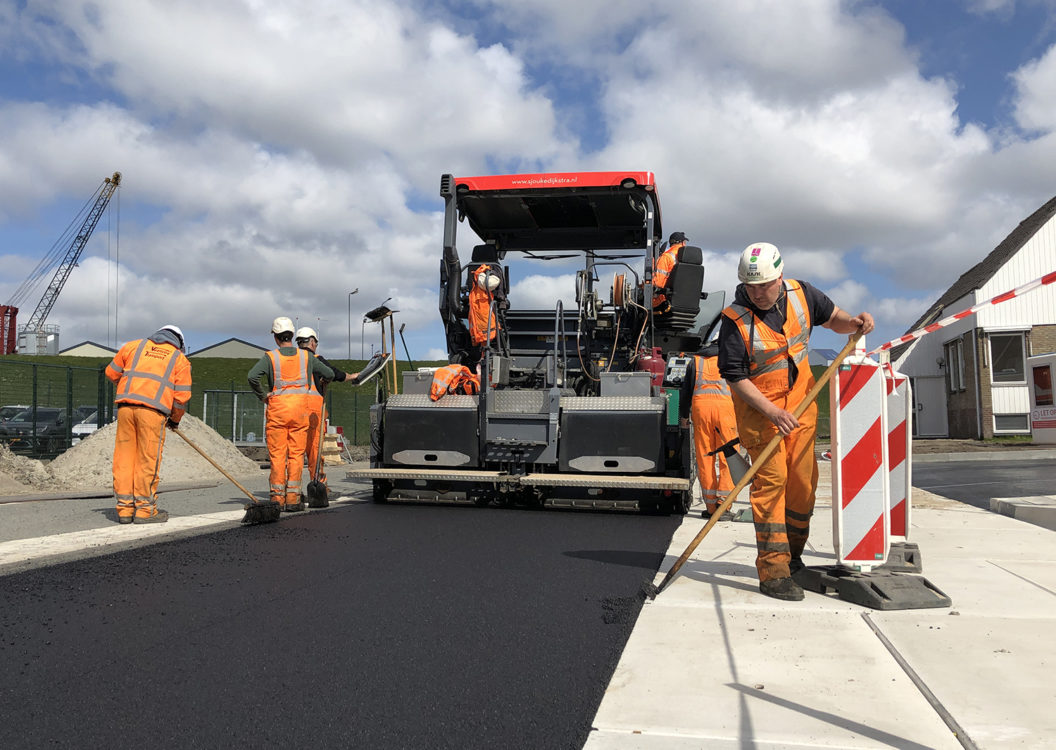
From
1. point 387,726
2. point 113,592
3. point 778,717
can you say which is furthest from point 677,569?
point 113,592

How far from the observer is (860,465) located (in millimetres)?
4348

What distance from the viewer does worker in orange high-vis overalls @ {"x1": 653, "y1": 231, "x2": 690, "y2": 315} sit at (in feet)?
27.9

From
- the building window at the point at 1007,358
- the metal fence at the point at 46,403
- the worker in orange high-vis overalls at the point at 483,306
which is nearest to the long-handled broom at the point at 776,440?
the worker in orange high-vis overalls at the point at 483,306

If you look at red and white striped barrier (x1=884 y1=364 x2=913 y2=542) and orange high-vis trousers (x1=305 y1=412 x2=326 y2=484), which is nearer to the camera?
red and white striped barrier (x1=884 y1=364 x2=913 y2=542)

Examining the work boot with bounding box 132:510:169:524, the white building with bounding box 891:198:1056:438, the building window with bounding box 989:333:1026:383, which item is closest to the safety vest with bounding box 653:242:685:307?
the work boot with bounding box 132:510:169:524

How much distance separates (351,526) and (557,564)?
234 cm

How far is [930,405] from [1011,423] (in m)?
5.20

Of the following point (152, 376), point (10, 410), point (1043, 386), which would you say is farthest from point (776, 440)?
point (1043, 386)

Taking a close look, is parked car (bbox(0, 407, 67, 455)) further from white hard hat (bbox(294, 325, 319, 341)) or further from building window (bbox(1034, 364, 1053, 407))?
building window (bbox(1034, 364, 1053, 407))

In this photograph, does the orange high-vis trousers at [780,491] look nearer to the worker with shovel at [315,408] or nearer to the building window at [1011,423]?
the worker with shovel at [315,408]

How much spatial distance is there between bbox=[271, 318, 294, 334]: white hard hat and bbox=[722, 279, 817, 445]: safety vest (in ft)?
17.2

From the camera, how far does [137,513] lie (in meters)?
7.10

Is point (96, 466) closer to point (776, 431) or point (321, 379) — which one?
point (321, 379)

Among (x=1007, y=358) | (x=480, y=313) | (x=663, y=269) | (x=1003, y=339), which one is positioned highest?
(x=1003, y=339)
